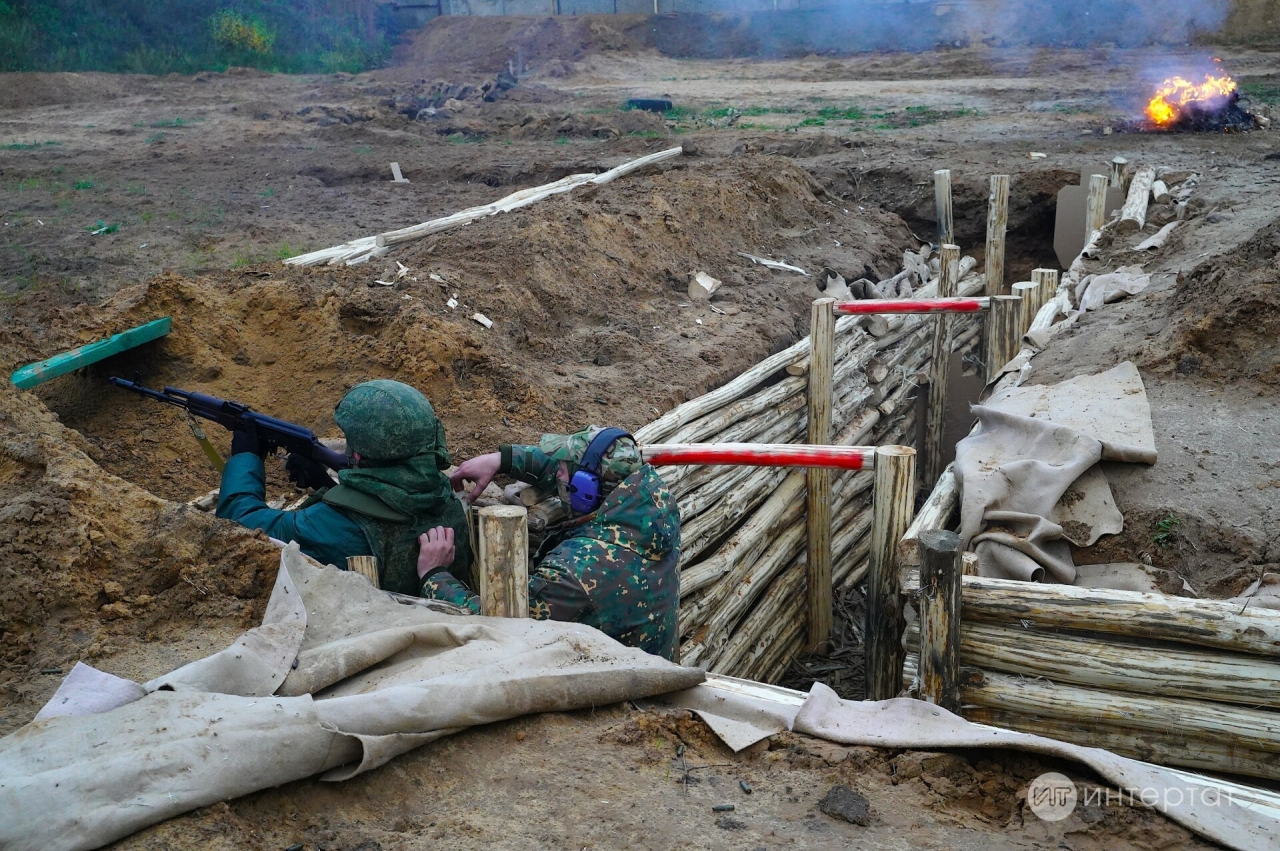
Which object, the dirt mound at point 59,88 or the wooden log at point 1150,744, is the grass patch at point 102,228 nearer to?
the wooden log at point 1150,744

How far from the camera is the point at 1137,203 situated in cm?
962

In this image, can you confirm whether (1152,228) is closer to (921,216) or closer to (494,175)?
(921,216)

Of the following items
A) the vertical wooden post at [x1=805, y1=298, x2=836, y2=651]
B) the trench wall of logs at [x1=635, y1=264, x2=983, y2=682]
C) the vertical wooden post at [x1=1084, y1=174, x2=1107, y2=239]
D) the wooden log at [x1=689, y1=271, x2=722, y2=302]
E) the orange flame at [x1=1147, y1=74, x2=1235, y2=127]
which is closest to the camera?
the trench wall of logs at [x1=635, y1=264, x2=983, y2=682]

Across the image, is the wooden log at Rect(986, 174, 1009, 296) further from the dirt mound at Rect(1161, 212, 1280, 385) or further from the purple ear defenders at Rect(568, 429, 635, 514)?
the purple ear defenders at Rect(568, 429, 635, 514)

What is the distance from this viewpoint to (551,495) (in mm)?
4016

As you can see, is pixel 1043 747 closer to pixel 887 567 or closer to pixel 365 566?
pixel 887 567

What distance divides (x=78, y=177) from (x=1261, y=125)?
1542 cm

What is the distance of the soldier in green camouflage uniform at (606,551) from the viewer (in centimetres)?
348

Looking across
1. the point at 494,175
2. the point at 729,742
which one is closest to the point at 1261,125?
the point at 494,175

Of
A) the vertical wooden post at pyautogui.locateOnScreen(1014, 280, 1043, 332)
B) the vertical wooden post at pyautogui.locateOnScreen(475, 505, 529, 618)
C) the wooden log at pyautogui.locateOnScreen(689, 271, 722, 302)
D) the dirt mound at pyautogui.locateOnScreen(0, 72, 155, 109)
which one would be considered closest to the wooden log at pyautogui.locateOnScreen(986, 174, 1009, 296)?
the vertical wooden post at pyautogui.locateOnScreen(1014, 280, 1043, 332)

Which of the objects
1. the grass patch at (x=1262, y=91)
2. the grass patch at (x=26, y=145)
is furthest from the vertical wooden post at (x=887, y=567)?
the grass patch at (x=1262, y=91)

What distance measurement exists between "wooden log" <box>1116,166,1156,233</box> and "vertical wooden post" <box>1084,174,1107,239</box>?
205mm

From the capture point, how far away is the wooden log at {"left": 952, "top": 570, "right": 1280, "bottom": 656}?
125 inches

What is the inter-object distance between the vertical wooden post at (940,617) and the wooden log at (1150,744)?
19cm
